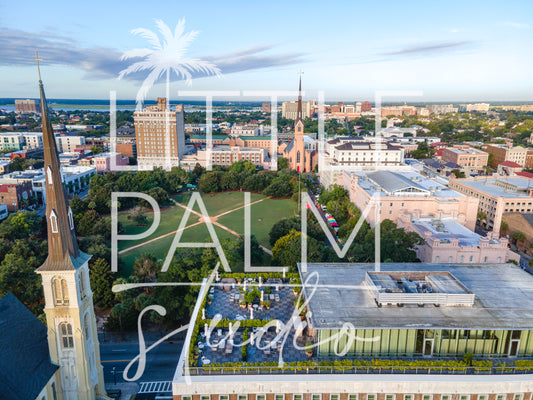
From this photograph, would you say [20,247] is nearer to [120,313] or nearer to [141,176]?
[120,313]

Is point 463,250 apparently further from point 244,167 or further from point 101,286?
point 244,167

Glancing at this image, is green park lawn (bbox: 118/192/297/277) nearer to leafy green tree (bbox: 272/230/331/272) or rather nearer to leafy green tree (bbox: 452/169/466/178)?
leafy green tree (bbox: 272/230/331/272)

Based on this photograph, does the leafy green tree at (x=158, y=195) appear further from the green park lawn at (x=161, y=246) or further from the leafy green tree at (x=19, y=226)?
the leafy green tree at (x=19, y=226)

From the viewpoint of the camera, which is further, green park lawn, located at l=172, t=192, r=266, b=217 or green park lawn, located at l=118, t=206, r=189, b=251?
green park lawn, located at l=172, t=192, r=266, b=217

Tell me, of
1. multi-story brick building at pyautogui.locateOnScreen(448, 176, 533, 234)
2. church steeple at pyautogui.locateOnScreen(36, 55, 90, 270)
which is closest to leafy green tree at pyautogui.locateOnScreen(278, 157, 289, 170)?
multi-story brick building at pyautogui.locateOnScreen(448, 176, 533, 234)

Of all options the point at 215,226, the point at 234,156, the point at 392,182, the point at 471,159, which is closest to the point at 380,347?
the point at 392,182

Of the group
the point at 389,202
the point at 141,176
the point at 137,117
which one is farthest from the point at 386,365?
the point at 137,117
